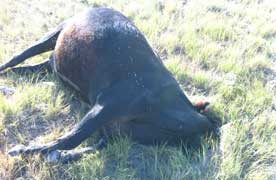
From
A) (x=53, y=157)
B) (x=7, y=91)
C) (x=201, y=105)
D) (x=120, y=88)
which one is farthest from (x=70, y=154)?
(x=201, y=105)

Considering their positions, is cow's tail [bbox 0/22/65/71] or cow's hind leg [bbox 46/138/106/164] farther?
cow's tail [bbox 0/22/65/71]

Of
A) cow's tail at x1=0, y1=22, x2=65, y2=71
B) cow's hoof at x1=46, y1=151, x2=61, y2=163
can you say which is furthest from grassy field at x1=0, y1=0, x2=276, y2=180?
cow's tail at x1=0, y1=22, x2=65, y2=71

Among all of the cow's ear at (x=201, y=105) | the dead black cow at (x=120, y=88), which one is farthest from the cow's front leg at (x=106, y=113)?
the cow's ear at (x=201, y=105)

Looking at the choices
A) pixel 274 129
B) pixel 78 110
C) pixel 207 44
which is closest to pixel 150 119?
Result: pixel 78 110

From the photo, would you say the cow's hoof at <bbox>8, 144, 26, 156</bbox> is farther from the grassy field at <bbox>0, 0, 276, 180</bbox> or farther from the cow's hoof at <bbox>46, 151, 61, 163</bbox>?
the cow's hoof at <bbox>46, 151, 61, 163</bbox>

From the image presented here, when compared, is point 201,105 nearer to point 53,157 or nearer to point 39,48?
point 53,157

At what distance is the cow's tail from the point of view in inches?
187

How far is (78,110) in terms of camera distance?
423 cm

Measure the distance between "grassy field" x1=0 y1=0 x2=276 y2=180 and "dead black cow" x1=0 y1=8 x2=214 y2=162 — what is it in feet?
0.44

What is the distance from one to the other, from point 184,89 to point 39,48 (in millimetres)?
1540

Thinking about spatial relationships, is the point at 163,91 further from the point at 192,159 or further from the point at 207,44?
the point at 207,44

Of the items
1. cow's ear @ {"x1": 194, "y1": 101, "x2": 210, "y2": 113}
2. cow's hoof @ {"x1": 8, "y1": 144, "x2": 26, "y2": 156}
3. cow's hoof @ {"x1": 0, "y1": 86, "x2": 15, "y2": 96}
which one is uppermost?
cow's hoof @ {"x1": 0, "y1": 86, "x2": 15, "y2": 96}

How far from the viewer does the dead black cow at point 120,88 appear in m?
3.72

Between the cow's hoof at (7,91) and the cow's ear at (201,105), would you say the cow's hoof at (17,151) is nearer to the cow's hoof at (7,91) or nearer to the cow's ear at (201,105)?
the cow's hoof at (7,91)
